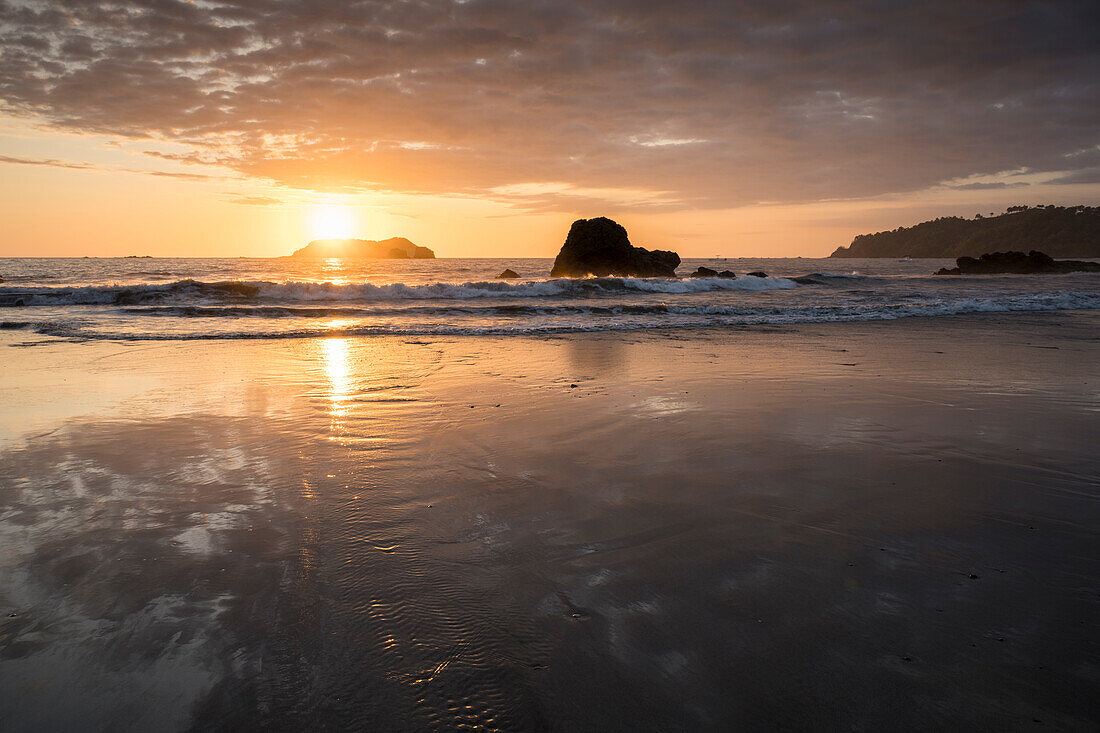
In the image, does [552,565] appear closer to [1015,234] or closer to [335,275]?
[335,275]

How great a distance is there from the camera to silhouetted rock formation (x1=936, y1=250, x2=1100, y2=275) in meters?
54.7

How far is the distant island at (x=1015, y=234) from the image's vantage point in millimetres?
121438

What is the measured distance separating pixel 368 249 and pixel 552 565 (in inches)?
6101

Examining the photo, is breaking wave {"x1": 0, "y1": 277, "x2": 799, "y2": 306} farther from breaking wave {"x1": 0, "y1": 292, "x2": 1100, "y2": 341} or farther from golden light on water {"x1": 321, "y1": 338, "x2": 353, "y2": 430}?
golden light on water {"x1": 321, "y1": 338, "x2": 353, "y2": 430}

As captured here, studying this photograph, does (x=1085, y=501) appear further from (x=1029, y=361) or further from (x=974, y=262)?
(x=974, y=262)

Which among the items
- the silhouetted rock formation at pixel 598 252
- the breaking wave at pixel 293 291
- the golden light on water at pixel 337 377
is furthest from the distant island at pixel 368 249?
the golden light on water at pixel 337 377

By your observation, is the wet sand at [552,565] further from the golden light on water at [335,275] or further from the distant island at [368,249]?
the distant island at [368,249]

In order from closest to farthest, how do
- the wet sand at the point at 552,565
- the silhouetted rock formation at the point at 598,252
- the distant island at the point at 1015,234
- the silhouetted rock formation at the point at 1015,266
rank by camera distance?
the wet sand at the point at 552,565 < the silhouetted rock formation at the point at 598,252 < the silhouetted rock formation at the point at 1015,266 < the distant island at the point at 1015,234

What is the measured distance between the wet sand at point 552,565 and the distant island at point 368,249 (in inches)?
5569

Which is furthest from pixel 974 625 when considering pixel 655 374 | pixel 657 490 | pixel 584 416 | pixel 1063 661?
pixel 655 374

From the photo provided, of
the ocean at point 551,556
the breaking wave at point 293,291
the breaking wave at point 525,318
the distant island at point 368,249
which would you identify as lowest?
the ocean at point 551,556

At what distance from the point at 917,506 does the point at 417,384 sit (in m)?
5.80

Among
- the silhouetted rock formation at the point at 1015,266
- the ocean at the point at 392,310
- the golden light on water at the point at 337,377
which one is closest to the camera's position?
the golden light on water at the point at 337,377

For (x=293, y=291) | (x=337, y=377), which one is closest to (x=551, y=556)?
(x=337, y=377)
